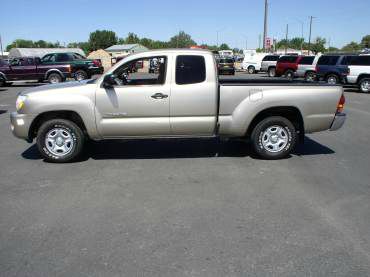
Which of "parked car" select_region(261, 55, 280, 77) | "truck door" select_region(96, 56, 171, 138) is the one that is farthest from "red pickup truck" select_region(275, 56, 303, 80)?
"truck door" select_region(96, 56, 171, 138)

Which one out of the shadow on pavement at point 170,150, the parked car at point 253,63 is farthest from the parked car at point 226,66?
the shadow on pavement at point 170,150

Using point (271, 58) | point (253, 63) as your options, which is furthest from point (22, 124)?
point (253, 63)

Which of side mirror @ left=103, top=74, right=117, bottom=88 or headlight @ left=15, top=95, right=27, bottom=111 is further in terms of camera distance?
headlight @ left=15, top=95, right=27, bottom=111

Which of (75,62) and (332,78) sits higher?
(75,62)

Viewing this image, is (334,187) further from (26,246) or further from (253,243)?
(26,246)

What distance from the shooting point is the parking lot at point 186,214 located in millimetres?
3449

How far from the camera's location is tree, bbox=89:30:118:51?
5655 inches

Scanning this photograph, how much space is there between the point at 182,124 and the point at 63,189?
2180 millimetres

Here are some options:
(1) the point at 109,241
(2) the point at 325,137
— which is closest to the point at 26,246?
(1) the point at 109,241

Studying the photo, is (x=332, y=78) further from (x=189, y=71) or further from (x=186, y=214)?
(x=186, y=214)

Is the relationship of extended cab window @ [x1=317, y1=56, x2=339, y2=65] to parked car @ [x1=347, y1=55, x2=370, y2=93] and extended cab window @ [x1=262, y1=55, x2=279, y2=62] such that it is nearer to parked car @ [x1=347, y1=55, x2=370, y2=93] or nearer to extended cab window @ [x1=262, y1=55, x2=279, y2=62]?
parked car @ [x1=347, y1=55, x2=370, y2=93]

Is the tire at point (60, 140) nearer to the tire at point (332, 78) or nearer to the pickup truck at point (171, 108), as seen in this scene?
the pickup truck at point (171, 108)

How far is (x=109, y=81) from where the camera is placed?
6.30 metres

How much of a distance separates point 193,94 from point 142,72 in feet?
3.11
